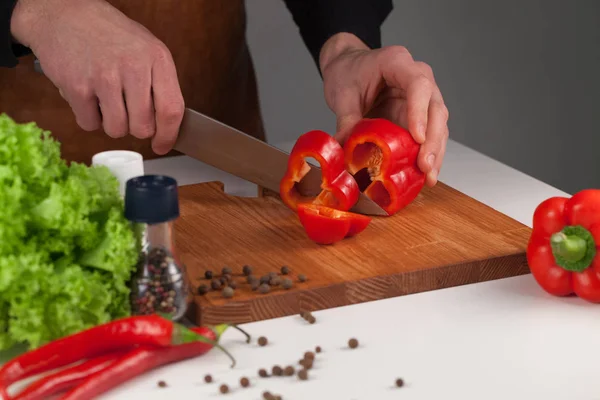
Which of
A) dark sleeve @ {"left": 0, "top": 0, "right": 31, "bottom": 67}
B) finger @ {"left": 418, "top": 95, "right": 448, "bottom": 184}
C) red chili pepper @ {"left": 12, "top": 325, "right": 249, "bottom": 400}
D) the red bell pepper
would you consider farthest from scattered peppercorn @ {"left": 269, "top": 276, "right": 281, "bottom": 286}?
dark sleeve @ {"left": 0, "top": 0, "right": 31, "bottom": 67}

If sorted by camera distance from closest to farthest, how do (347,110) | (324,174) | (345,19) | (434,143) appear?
(324,174)
(434,143)
(347,110)
(345,19)

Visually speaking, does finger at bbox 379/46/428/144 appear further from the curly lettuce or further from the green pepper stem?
the curly lettuce

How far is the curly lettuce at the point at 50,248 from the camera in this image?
1.57 metres

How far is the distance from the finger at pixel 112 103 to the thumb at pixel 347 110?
1.86 ft

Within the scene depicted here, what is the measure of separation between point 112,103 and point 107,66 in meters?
0.08

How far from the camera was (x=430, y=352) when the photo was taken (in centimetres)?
169

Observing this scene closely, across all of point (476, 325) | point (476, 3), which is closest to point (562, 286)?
point (476, 325)

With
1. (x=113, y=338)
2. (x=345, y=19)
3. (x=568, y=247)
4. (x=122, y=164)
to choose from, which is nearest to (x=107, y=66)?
(x=122, y=164)

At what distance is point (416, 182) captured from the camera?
2.32 metres

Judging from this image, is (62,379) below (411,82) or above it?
below

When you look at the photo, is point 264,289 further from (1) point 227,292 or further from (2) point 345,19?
(2) point 345,19

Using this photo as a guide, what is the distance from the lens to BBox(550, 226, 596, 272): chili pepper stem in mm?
1842

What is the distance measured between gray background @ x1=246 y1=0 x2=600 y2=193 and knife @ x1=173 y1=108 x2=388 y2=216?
156 cm

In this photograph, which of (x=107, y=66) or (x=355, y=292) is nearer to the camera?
(x=355, y=292)
